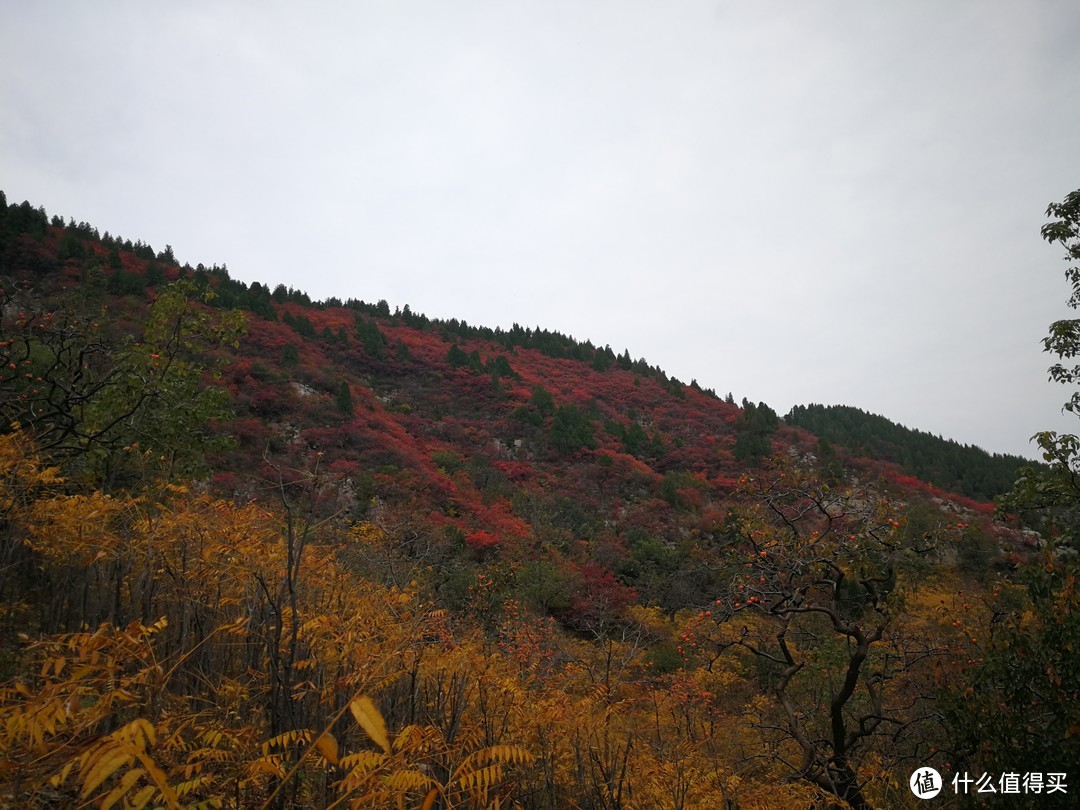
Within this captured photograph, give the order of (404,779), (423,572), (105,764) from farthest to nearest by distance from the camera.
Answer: (423,572) < (404,779) < (105,764)

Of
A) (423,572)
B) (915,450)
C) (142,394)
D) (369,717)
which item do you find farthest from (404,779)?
(915,450)

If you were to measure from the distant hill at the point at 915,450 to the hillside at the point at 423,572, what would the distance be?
3.15m

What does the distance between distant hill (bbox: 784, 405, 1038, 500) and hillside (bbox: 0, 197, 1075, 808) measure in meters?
3.15

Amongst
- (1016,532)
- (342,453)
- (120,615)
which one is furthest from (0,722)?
(1016,532)

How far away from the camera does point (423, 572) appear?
14.1m

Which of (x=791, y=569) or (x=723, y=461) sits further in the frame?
(x=723, y=461)

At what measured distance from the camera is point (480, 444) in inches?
1368

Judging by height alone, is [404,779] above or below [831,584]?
below

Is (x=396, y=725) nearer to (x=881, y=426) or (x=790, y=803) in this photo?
(x=790, y=803)

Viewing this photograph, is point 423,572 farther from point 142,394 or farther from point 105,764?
point 105,764

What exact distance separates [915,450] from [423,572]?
54.5 meters

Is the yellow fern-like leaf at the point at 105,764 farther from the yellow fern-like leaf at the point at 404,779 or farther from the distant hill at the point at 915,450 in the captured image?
the distant hill at the point at 915,450

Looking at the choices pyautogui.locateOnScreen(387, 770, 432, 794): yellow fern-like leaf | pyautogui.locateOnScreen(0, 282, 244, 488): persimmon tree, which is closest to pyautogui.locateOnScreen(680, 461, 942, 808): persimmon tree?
pyautogui.locateOnScreen(387, 770, 432, 794): yellow fern-like leaf

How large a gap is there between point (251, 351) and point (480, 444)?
640 inches
